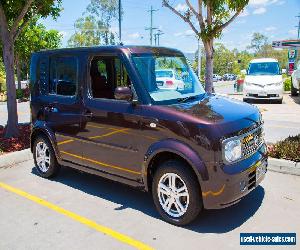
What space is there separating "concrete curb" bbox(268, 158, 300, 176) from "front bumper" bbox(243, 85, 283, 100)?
11.3 meters

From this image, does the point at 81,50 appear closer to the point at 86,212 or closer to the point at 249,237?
the point at 86,212

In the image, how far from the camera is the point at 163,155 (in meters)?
4.46

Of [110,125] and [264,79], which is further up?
[264,79]

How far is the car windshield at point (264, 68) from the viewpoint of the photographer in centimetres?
1828

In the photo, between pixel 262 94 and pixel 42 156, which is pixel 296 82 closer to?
pixel 262 94

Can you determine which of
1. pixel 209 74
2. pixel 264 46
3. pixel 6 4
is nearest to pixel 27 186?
pixel 6 4

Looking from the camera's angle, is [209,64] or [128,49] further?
[209,64]

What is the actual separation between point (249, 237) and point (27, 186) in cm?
369

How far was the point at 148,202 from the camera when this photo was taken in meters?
5.16

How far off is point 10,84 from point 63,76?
3.70 meters

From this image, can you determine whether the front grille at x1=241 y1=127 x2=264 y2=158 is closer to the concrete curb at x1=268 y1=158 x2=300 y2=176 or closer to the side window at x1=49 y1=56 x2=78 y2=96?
the concrete curb at x1=268 y1=158 x2=300 y2=176

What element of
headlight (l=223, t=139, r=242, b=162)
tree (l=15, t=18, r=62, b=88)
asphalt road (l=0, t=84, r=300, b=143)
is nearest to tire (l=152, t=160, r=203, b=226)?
headlight (l=223, t=139, r=242, b=162)

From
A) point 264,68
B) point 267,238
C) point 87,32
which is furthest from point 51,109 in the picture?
point 87,32

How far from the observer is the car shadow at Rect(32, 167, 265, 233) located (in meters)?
4.41
